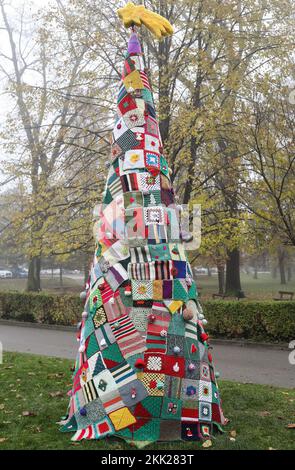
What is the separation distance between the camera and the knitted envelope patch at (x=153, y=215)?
15.7ft

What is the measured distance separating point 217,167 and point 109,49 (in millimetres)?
4546

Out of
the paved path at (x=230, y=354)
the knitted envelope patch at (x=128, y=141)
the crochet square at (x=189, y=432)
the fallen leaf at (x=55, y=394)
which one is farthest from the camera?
the paved path at (x=230, y=354)

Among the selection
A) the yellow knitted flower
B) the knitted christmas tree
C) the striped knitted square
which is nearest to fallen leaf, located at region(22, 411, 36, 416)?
the knitted christmas tree

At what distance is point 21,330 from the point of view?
595 inches

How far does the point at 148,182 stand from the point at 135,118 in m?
0.73

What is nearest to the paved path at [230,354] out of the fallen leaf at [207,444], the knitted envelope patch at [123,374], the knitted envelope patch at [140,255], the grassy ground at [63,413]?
the grassy ground at [63,413]

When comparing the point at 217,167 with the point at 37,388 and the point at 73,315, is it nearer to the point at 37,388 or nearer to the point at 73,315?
the point at 73,315

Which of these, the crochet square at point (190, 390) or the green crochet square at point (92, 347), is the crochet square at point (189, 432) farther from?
the green crochet square at point (92, 347)

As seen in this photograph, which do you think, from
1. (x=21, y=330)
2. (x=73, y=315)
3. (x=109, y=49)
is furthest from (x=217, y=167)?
(x=21, y=330)

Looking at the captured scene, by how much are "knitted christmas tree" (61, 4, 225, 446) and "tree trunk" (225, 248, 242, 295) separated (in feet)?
52.0

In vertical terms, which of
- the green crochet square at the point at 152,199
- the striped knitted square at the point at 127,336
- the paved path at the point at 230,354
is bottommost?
the paved path at the point at 230,354

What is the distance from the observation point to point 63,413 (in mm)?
5707

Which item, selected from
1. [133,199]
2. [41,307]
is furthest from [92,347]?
[41,307]

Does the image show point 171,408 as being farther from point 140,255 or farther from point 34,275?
point 34,275
